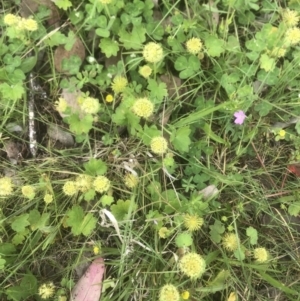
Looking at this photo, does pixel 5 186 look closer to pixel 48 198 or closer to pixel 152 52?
pixel 48 198

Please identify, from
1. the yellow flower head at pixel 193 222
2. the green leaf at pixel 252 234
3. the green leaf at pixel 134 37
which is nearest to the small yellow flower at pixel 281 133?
the green leaf at pixel 252 234

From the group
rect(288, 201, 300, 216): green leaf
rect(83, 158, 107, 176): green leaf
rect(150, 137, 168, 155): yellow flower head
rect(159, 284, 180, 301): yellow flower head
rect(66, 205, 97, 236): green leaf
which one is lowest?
rect(288, 201, 300, 216): green leaf

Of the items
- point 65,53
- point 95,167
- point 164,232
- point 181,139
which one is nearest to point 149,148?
point 181,139

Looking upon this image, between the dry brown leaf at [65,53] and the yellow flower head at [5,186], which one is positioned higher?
the dry brown leaf at [65,53]

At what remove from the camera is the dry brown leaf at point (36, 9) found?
230cm

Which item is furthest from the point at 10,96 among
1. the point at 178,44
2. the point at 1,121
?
the point at 178,44

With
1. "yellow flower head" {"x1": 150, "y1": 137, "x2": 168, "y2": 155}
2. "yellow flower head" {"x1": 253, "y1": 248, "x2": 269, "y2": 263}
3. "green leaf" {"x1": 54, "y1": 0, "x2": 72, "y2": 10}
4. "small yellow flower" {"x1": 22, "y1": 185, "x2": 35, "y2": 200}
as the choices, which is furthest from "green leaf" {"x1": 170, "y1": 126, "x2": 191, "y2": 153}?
"green leaf" {"x1": 54, "y1": 0, "x2": 72, "y2": 10}

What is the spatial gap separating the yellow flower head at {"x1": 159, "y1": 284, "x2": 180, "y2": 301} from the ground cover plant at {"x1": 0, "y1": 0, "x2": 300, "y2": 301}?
14 cm

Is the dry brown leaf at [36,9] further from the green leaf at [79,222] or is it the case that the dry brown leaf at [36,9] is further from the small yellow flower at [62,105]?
the green leaf at [79,222]

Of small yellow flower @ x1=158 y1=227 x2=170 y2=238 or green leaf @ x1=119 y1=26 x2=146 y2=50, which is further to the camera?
green leaf @ x1=119 y1=26 x2=146 y2=50

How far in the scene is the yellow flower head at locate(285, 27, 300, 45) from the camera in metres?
2.17

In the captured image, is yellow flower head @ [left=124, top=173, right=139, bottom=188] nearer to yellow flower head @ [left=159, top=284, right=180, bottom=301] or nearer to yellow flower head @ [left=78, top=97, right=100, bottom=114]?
yellow flower head @ [left=78, top=97, right=100, bottom=114]

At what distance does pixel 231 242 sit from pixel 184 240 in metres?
0.26

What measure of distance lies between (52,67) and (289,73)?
1.21 meters
